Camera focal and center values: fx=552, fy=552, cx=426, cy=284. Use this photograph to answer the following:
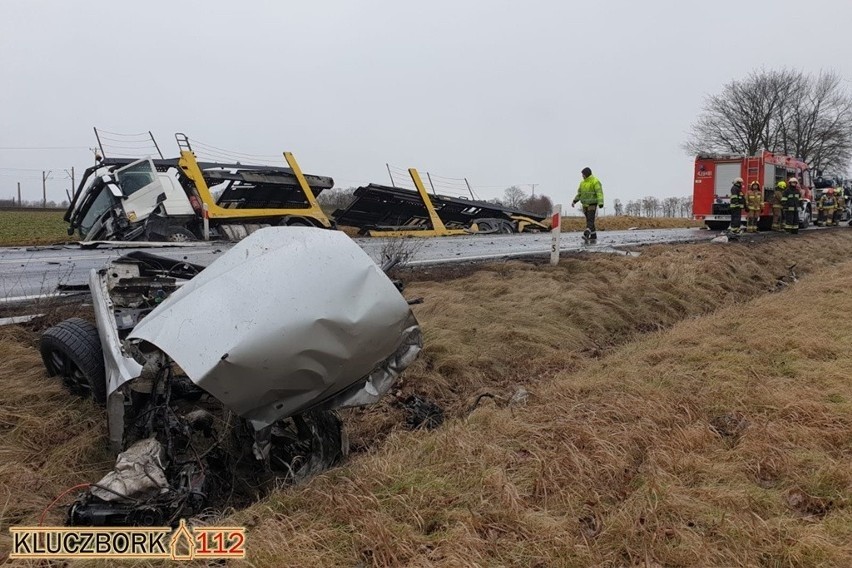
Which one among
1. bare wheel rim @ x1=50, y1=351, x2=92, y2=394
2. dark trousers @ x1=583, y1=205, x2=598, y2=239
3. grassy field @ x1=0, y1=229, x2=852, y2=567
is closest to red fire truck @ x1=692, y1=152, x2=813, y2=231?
dark trousers @ x1=583, y1=205, x2=598, y2=239

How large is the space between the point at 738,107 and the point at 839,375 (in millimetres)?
43619

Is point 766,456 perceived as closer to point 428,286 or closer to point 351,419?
point 351,419

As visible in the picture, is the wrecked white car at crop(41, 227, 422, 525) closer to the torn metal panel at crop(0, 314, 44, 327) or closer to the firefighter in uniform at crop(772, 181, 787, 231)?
the torn metal panel at crop(0, 314, 44, 327)

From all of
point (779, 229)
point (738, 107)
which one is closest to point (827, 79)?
point (738, 107)

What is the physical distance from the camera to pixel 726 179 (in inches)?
674

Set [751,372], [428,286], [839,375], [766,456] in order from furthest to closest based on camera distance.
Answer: [428,286], [751,372], [839,375], [766,456]

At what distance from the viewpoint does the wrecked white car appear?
2.23 metres

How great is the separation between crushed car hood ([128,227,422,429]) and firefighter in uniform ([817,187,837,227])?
2374 cm

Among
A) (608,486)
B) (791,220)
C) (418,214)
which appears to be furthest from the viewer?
(418,214)

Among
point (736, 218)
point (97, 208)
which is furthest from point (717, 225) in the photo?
point (97, 208)

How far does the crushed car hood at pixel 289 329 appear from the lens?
222 centimetres

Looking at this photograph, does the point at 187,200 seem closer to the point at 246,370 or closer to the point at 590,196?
the point at 590,196

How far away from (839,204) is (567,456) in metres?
25.4

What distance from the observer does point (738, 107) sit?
40.0m
